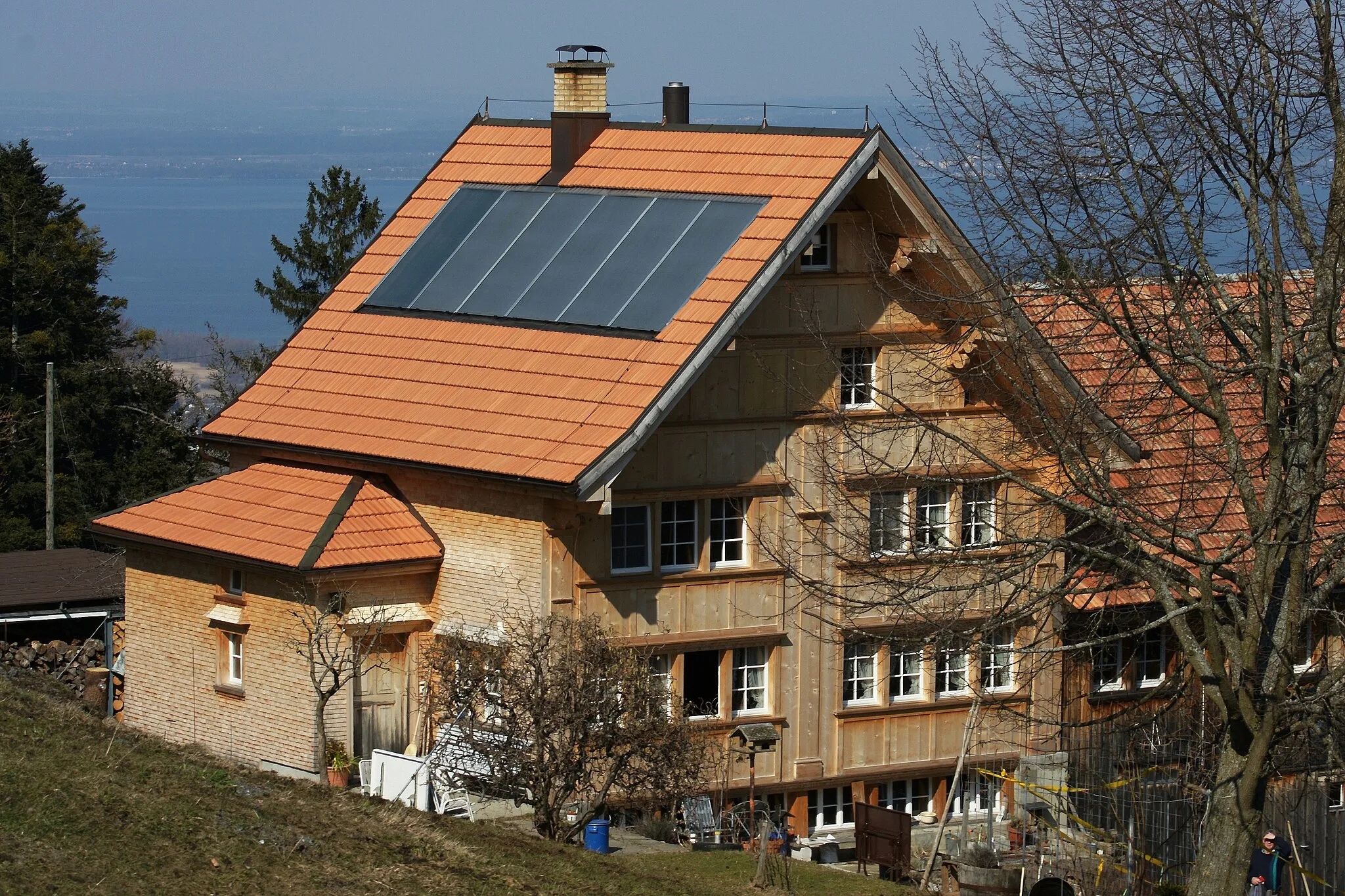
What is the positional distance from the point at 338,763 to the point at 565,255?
834 cm

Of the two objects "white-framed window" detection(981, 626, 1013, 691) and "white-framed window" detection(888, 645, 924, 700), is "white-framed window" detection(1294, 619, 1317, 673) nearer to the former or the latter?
"white-framed window" detection(981, 626, 1013, 691)

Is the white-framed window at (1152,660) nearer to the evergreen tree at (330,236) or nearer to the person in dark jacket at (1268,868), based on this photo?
the person in dark jacket at (1268,868)

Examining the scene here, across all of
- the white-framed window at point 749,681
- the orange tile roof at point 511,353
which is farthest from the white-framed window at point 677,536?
the orange tile roof at point 511,353

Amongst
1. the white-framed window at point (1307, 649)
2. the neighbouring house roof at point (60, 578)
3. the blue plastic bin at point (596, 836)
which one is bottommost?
the blue plastic bin at point (596, 836)

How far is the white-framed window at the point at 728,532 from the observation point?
99.1 feet

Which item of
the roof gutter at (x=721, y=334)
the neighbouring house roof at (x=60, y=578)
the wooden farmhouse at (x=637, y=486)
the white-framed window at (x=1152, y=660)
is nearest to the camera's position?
the roof gutter at (x=721, y=334)

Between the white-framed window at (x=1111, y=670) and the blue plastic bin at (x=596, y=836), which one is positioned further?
the white-framed window at (x=1111, y=670)

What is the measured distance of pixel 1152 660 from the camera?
33281mm

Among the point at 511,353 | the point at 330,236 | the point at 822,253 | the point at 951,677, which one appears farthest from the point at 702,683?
the point at 330,236

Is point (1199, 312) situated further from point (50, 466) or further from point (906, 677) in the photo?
point (50, 466)

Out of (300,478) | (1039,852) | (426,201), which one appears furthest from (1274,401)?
(426,201)

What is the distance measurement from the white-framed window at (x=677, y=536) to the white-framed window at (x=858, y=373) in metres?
2.82

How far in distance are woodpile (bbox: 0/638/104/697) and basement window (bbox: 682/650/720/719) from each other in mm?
12293

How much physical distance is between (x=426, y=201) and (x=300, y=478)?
21.2 feet
